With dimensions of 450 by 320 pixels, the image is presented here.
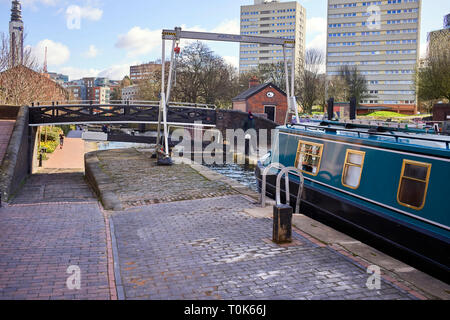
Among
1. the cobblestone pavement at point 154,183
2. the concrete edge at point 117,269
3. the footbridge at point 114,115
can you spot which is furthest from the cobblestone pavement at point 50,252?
the footbridge at point 114,115

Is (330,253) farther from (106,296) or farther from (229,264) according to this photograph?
(106,296)

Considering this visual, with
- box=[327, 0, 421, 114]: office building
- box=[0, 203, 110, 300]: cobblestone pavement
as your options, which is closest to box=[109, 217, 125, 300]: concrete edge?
box=[0, 203, 110, 300]: cobblestone pavement

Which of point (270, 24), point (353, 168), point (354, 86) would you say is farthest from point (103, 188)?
point (270, 24)

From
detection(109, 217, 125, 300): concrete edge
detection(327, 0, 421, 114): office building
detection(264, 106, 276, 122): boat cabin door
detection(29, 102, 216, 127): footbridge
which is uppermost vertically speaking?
detection(327, 0, 421, 114): office building

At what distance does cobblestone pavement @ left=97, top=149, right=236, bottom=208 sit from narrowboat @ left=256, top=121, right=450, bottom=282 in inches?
115

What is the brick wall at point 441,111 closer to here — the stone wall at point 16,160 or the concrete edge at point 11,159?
the stone wall at point 16,160

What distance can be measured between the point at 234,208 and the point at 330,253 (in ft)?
12.3

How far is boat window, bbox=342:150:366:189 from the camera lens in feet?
28.4

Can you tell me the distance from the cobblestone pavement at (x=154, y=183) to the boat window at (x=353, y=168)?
4093 millimetres

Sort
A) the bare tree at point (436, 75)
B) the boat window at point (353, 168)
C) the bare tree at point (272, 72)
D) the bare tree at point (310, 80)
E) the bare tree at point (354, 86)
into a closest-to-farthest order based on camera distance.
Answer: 1. the boat window at point (353, 168)
2. the bare tree at point (436, 75)
3. the bare tree at point (310, 80)
4. the bare tree at point (354, 86)
5. the bare tree at point (272, 72)

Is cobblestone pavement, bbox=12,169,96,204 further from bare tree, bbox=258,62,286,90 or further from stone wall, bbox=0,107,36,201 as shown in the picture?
bare tree, bbox=258,62,286,90

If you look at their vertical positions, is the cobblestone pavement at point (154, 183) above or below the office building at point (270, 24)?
below

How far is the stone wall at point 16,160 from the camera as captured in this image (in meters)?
13.5

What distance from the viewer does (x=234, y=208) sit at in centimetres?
1038
